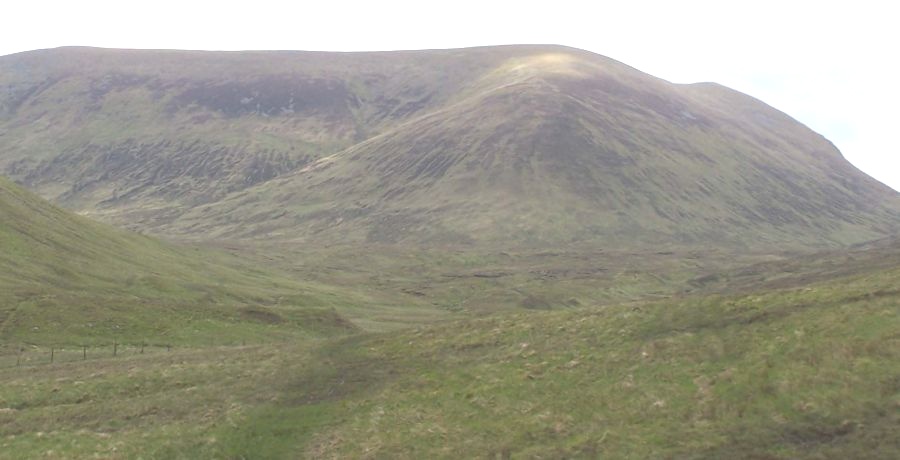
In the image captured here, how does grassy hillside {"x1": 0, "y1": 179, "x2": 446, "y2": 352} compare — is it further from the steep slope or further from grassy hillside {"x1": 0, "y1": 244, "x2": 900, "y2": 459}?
grassy hillside {"x1": 0, "y1": 244, "x2": 900, "y2": 459}

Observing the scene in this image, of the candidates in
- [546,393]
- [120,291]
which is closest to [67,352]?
[120,291]

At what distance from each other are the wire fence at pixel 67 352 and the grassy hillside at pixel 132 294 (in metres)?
1.49

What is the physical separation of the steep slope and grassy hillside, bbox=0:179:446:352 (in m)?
0.15

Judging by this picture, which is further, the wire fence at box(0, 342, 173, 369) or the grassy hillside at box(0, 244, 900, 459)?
the wire fence at box(0, 342, 173, 369)

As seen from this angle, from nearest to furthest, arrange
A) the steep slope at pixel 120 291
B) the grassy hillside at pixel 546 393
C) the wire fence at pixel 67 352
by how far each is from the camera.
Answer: the grassy hillside at pixel 546 393
the wire fence at pixel 67 352
the steep slope at pixel 120 291

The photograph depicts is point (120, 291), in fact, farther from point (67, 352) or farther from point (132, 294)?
point (67, 352)

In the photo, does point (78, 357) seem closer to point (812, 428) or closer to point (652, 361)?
point (652, 361)

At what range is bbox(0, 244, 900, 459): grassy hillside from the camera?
1262 inches

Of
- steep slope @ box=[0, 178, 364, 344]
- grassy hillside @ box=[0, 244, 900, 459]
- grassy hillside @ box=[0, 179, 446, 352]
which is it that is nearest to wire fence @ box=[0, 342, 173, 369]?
grassy hillside @ box=[0, 179, 446, 352]

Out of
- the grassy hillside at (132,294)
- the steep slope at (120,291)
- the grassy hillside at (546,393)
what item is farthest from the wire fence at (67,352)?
the grassy hillside at (546,393)

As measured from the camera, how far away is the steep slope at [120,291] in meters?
69.1

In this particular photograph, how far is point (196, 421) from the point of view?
1571 inches

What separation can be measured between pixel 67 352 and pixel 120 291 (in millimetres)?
31123

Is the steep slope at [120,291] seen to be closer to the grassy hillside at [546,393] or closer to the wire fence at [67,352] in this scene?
the wire fence at [67,352]
